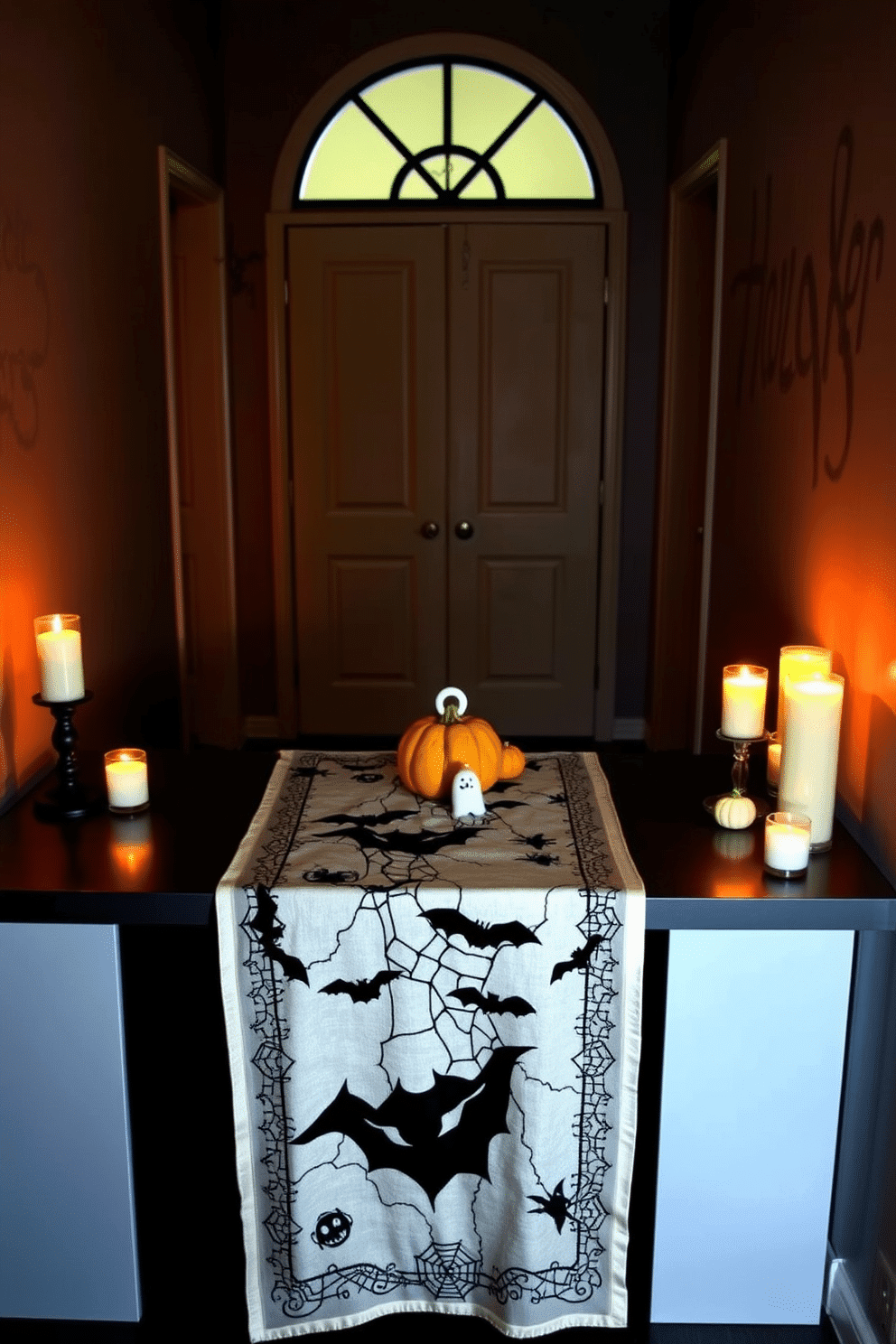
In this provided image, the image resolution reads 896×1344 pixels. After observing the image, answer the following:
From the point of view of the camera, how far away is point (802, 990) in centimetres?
187

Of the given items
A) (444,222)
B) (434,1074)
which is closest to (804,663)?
Answer: (434,1074)

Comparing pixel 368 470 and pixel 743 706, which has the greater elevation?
pixel 368 470

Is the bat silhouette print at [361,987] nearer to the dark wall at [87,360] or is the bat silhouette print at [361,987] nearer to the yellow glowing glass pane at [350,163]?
the dark wall at [87,360]

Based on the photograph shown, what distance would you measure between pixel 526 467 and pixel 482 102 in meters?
1.26

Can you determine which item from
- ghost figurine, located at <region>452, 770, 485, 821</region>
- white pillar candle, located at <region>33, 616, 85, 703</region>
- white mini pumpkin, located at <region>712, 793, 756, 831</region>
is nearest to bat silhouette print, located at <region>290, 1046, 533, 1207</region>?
ghost figurine, located at <region>452, 770, 485, 821</region>

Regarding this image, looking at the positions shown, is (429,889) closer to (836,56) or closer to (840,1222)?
(840,1222)

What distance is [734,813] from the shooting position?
2.06 metres

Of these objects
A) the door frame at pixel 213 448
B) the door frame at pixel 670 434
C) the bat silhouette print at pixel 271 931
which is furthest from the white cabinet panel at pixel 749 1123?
the door frame at pixel 213 448

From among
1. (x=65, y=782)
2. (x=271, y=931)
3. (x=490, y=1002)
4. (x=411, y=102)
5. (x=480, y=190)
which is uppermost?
(x=411, y=102)

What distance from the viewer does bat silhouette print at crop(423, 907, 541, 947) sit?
178 cm

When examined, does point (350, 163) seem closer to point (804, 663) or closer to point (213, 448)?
point (213, 448)

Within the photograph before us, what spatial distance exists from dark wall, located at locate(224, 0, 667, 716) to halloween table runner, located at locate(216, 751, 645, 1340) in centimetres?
284

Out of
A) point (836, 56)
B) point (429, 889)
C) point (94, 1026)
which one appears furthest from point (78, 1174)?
point (836, 56)

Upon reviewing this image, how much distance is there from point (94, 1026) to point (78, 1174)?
249 mm
